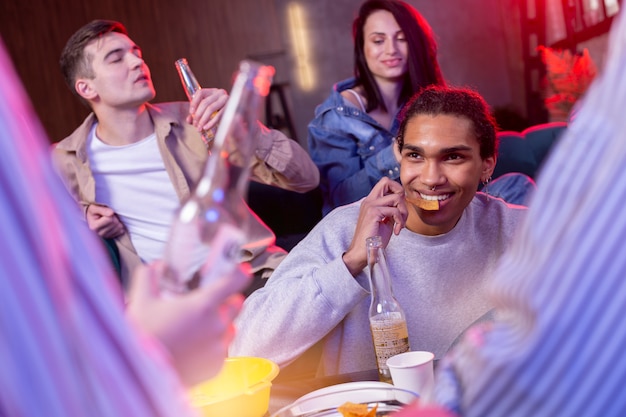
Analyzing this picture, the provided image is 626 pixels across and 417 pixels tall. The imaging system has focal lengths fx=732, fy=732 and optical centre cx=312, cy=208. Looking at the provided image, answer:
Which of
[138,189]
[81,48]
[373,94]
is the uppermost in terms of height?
[81,48]

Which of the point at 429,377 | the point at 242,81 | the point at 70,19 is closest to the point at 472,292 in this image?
the point at 429,377

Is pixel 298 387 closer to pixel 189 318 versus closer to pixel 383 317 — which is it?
pixel 383 317

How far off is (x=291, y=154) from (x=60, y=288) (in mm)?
2182

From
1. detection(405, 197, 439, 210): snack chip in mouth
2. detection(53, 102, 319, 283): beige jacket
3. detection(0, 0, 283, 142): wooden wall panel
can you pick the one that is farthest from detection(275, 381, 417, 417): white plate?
detection(0, 0, 283, 142): wooden wall panel

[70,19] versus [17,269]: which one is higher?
[70,19]

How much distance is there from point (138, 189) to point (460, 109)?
141 cm

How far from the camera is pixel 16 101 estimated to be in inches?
17.7

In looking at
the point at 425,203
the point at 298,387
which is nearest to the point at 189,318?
the point at 298,387

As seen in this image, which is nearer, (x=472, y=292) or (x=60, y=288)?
(x=60, y=288)

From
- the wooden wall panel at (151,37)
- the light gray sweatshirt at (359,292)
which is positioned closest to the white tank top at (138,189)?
the light gray sweatshirt at (359,292)

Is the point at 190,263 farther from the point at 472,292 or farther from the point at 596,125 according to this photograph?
the point at 472,292

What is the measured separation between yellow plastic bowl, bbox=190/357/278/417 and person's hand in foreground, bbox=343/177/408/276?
18.5 inches

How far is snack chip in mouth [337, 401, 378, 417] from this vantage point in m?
0.90

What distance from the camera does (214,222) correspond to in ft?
1.66
